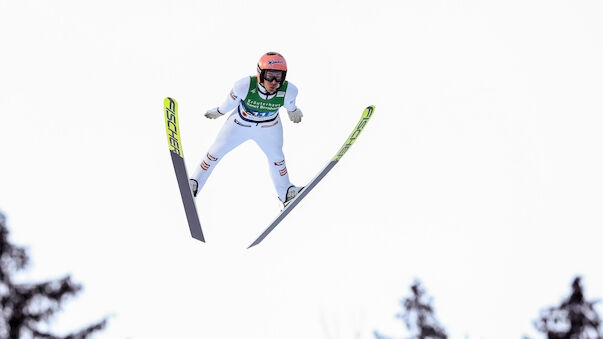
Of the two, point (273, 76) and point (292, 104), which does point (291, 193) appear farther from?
point (273, 76)

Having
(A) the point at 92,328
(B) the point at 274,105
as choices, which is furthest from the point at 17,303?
(B) the point at 274,105

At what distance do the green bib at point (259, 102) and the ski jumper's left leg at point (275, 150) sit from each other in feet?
0.87

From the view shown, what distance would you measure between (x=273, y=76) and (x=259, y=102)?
545 millimetres

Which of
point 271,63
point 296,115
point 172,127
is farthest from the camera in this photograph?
point 296,115

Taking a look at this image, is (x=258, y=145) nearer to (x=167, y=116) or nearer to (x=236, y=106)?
(x=236, y=106)

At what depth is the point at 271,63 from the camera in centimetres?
1157

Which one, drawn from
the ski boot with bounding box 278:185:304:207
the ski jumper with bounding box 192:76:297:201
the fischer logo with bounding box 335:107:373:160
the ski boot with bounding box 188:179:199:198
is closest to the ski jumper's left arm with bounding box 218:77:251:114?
the ski jumper with bounding box 192:76:297:201

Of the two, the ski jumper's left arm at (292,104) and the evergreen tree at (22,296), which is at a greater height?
the ski jumper's left arm at (292,104)

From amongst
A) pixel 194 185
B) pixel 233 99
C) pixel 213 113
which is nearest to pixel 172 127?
pixel 213 113

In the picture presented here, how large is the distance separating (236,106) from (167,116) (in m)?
1.01

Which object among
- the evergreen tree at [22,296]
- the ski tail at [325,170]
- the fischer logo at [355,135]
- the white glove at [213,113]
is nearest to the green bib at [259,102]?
the white glove at [213,113]

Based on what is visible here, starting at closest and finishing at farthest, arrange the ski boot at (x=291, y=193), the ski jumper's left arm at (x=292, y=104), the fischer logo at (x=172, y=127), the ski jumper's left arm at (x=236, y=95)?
the fischer logo at (x=172, y=127) < the ski jumper's left arm at (x=236, y=95) < the ski jumper's left arm at (x=292, y=104) < the ski boot at (x=291, y=193)

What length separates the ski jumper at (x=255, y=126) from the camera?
1202 cm

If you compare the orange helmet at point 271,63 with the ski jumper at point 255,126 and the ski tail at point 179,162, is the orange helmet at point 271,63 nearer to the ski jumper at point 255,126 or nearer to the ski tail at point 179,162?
the ski jumper at point 255,126
